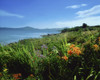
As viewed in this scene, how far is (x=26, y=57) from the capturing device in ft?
12.1

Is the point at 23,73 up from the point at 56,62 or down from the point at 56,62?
down

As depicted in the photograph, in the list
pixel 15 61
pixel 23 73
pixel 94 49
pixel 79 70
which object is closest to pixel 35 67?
pixel 23 73

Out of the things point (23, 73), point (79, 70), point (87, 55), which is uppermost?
point (87, 55)

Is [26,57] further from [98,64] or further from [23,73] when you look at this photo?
[98,64]

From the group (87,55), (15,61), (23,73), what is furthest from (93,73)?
(15,61)

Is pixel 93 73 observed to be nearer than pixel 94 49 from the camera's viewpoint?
Yes

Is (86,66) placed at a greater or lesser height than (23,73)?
greater

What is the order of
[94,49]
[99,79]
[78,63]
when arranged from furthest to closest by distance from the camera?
[94,49] → [78,63] → [99,79]

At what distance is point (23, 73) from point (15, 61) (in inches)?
23.1

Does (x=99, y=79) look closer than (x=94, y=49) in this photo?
Yes

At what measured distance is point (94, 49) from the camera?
3.42 metres

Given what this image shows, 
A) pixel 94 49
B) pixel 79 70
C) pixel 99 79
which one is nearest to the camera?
pixel 99 79

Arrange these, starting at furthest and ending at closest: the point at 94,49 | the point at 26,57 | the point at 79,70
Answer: the point at 26,57, the point at 94,49, the point at 79,70

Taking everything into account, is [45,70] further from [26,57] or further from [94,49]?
[94,49]
